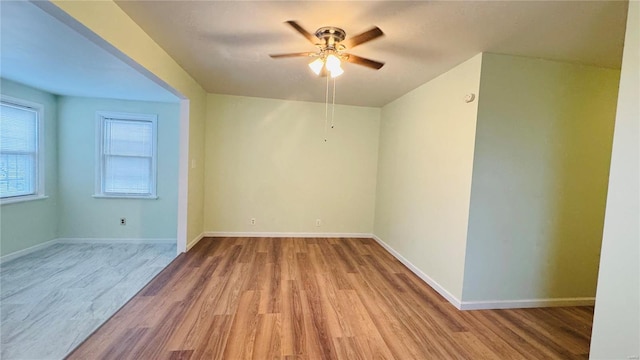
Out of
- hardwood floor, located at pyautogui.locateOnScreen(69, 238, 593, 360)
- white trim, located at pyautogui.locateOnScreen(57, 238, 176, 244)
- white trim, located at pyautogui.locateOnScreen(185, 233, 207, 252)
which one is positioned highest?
white trim, located at pyautogui.locateOnScreen(185, 233, 207, 252)

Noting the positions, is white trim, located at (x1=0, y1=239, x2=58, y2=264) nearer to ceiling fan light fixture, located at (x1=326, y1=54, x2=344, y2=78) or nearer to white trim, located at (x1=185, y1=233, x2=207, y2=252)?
white trim, located at (x1=185, y1=233, x2=207, y2=252)

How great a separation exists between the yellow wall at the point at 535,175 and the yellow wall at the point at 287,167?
2.41 meters

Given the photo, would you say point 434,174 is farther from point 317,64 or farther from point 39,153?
point 39,153

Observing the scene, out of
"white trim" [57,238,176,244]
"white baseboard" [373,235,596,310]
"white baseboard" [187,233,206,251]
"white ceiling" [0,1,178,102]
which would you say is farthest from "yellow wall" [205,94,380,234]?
"white baseboard" [373,235,596,310]

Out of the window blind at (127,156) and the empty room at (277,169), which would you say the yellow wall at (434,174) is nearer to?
the empty room at (277,169)

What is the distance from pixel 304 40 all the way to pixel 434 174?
201 cm

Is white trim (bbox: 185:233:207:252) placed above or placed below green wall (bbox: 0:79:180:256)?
below

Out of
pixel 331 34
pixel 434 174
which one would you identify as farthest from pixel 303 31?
pixel 434 174

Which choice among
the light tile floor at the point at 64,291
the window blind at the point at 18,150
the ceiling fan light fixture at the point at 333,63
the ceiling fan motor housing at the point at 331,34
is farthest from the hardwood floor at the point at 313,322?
the window blind at the point at 18,150

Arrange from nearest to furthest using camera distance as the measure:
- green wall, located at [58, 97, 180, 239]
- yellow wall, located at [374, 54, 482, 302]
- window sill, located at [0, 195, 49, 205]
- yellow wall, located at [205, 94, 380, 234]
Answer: yellow wall, located at [374, 54, 482, 302], window sill, located at [0, 195, 49, 205], green wall, located at [58, 97, 180, 239], yellow wall, located at [205, 94, 380, 234]

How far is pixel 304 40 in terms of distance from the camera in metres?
2.19

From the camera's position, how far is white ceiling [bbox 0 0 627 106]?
1.70m

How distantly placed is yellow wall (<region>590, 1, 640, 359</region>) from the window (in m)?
5.31

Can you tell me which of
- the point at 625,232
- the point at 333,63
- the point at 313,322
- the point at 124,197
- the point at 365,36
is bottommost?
the point at 313,322
